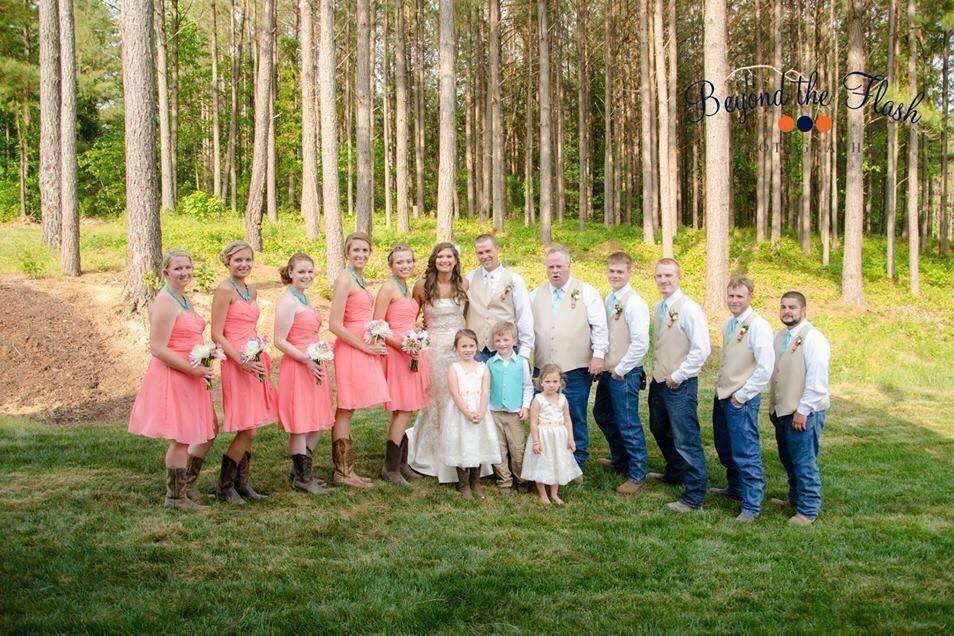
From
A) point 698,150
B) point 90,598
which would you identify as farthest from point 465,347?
point 698,150

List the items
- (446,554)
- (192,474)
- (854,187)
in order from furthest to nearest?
(854,187) → (192,474) → (446,554)

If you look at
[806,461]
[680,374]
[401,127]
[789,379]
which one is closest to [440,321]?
[680,374]

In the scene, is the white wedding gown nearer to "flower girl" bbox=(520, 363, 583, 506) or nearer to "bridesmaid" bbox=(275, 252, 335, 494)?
"flower girl" bbox=(520, 363, 583, 506)

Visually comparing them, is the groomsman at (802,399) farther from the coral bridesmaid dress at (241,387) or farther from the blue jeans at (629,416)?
the coral bridesmaid dress at (241,387)

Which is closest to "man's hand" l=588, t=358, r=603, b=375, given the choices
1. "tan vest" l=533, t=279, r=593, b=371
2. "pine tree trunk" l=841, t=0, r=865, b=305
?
"tan vest" l=533, t=279, r=593, b=371

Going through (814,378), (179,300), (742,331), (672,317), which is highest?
(179,300)

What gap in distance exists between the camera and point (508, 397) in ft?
20.9

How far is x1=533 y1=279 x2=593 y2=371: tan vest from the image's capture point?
259 inches

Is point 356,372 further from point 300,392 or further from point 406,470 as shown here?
point 406,470

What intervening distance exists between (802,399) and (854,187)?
15411 millimetres

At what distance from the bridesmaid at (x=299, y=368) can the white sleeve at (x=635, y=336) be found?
104 inches

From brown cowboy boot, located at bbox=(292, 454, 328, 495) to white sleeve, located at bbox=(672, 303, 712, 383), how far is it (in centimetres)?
321

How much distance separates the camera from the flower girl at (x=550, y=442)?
6.16 meters

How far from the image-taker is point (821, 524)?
559 cm
